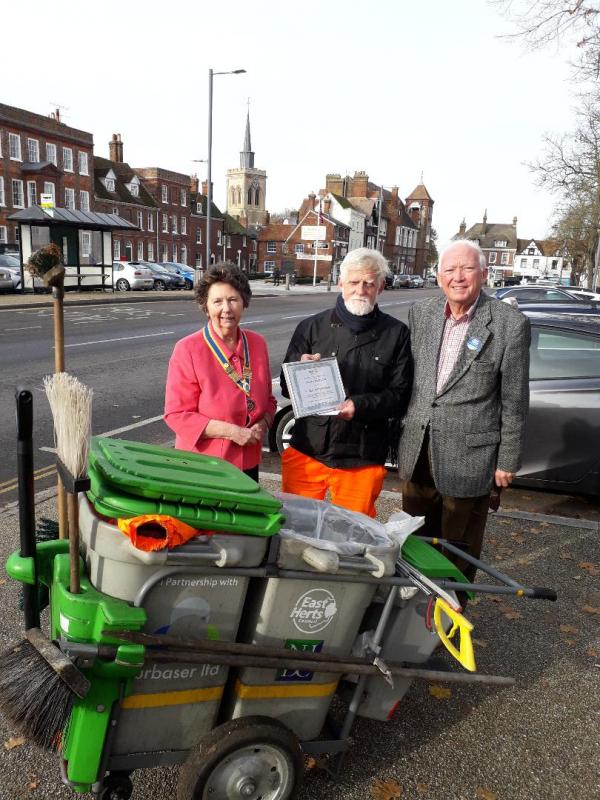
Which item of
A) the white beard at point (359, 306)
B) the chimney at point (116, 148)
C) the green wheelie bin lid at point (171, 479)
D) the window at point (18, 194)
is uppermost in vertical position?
the chimney at point (116, 148)

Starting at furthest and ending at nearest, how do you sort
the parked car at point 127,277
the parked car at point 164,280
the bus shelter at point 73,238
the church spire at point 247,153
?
the church spire at point 247,153
the parked car at point 164,280
the parked car at point 127,277
the bus shelter at point 73,238

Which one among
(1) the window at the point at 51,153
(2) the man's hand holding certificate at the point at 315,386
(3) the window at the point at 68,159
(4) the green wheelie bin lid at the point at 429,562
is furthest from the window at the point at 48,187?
(4) the green wheelie bin lid at the point at 429,562

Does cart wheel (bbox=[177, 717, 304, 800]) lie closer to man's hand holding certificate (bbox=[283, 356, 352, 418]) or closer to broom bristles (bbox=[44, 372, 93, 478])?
broom bristles (bbox=[44, 372, 93, 478])

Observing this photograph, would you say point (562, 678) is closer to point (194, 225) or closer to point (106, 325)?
point (106, 325)

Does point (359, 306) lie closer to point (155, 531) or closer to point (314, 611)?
point (314, 611)

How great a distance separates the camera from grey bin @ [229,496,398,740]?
198cm

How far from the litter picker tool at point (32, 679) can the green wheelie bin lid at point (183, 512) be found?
195mm

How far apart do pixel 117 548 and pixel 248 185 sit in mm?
101256

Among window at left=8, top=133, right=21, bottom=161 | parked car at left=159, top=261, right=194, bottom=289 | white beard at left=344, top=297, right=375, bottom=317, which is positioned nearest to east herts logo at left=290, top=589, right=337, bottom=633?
white beard at left=344, top=297, right=375, bottom=317

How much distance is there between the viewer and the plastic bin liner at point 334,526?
2127 mm

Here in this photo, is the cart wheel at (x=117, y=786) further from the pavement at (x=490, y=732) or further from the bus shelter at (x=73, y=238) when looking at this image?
the bus shelter at (x=73, y=238)

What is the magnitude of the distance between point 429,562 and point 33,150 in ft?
149

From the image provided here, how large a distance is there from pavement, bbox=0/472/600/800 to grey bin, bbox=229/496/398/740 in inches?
17.7

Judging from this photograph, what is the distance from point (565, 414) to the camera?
16.3 ft
